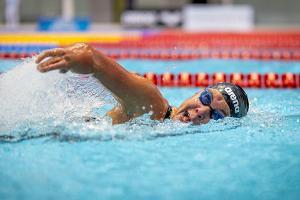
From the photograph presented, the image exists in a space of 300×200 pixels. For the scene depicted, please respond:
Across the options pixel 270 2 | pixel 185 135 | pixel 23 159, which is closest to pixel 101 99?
pixel 185 135

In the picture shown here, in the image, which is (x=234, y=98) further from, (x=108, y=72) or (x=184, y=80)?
(x=184, y=80)

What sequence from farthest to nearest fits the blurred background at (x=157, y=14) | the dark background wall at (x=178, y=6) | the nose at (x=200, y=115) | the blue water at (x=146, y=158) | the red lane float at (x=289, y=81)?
the dark background wall at (x=178, y=6) → the blurred background at (x=157, y=14) → the red lane float at (x=289, y=81) → the nose at (x=200, y=115) → the blue water at (x=146, y=158)

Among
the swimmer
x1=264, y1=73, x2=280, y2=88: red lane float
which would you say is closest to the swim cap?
the swimmer

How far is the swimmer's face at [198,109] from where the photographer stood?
306 cm

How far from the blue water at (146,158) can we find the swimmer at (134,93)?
0.08 metres

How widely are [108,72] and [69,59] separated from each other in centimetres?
24

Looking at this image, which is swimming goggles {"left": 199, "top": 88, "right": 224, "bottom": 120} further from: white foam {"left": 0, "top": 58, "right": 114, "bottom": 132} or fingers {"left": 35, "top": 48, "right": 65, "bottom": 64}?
fingers {"left": 35, "top": 48, "right": 65, "bottom": 64}

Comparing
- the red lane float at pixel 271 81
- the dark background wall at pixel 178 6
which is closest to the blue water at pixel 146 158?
the red lane float at pixel 271 81

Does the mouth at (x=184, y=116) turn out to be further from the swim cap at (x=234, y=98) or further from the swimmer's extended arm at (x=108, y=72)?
the swim cap at (x=234, y=98)

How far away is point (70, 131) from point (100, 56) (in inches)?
21.7

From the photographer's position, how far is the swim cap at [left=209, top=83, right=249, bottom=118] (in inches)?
123

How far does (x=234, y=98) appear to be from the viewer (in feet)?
10.2

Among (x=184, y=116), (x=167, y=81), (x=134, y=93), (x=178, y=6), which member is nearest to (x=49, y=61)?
(x=134, y=93)

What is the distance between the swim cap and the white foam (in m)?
0.66
